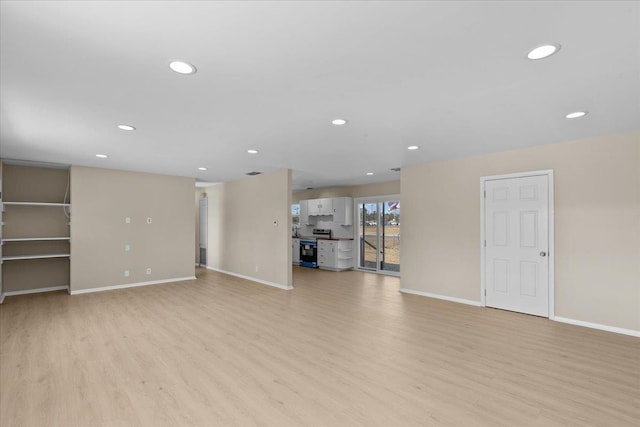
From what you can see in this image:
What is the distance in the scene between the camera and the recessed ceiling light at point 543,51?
196 centimetres

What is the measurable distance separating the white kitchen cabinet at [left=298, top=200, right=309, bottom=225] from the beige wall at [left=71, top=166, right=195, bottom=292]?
3709 mm

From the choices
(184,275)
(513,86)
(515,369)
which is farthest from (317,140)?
(184,275)

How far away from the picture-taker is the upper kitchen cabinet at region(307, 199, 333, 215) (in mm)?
9192

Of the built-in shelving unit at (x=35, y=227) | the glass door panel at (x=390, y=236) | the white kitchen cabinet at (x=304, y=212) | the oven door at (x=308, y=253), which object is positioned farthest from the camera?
the white kitchen cabinet at (x=304, y=212)

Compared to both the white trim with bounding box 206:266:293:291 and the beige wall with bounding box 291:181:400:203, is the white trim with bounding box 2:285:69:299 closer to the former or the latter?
the white trim with bounding box 206:266:293:291

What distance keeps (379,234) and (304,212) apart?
2765 mm

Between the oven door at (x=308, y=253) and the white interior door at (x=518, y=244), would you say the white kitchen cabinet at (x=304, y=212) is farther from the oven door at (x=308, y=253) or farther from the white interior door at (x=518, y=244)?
the white interior door at (x=518, y=244)

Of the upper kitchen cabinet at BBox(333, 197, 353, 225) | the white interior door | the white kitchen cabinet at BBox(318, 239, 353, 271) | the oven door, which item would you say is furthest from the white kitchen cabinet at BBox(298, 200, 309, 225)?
the white interior door

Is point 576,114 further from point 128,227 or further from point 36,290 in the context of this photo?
point 36,290

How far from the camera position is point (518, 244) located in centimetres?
470

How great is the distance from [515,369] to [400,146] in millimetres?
2920

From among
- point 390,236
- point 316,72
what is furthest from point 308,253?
point 316,72

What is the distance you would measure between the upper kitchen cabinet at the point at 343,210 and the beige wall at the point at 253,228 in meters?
2.65

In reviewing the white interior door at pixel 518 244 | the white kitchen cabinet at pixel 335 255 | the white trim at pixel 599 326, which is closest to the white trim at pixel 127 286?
the white kitchen cabinet at pixel 335 255
